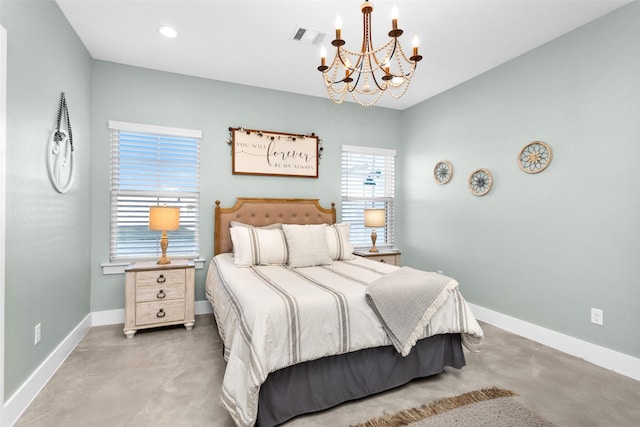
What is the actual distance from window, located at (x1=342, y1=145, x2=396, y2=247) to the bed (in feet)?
5.97

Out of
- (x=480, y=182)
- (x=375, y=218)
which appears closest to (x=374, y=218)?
(x=375, y=218)

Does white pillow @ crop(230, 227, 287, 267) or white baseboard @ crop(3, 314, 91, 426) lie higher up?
white pillow @ crop(230, 227, 287, 267)

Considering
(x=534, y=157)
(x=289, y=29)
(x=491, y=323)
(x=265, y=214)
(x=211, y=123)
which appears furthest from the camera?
(x=265, y=214)

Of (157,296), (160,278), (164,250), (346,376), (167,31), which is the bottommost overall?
(346,376)

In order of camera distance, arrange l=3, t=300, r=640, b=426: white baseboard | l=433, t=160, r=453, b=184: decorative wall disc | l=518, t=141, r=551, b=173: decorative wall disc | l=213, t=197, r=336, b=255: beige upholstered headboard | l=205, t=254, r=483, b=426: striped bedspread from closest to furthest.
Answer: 1. l=205, t=254, r=483, b=426: striped bedspread
2. l=3, t=300, r=640, b=426: white baseboard
3. l=518, t=141, r=551, b=173: decorative wall disc
4. l=213, t=197, r=336, b=255: beige upholstered headboard
5. l=433, t=160, r=453, b=184: decorative wall disc

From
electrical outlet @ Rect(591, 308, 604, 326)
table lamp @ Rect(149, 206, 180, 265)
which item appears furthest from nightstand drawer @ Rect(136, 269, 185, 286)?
electrical outlet @ Rect(591, 308, 604, 326)

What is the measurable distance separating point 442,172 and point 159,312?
364 cm

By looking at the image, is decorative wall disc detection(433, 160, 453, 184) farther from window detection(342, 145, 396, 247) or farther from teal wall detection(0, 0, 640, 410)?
window detection(342, 145, 396, 247)

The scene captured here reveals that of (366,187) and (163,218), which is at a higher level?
(366,187)

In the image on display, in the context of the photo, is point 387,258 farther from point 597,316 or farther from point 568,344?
point 597,316

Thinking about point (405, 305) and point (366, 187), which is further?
point (366, 187)

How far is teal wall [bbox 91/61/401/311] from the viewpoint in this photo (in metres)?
3.40

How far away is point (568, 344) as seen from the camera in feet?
9.28

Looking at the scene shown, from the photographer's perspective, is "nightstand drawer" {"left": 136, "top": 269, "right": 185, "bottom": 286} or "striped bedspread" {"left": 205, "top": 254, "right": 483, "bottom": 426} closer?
"striped bedspread" {"left": 205, "top": 254, "right": 483, "bottom": 426}
